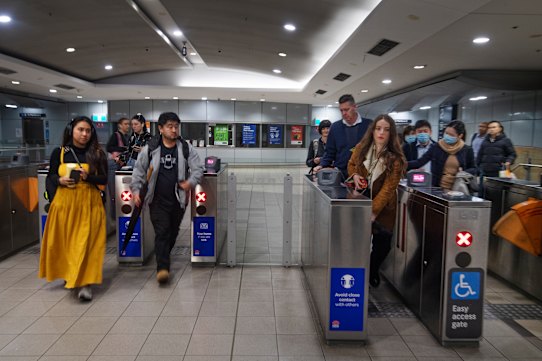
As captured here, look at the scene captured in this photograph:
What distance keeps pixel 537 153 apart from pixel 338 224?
33.9 ft

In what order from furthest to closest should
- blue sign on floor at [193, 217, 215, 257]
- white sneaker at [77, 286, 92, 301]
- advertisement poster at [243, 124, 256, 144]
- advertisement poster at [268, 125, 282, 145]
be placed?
1. advertisement poster at [268, 125, 282, 145]
2. advertisement poster at [243, 124, 256, 144]
3. blue sign on floor at [193, 217, 215, 257]
4. white sneaker at [77, 286, 92, 301]

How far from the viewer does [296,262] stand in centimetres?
491

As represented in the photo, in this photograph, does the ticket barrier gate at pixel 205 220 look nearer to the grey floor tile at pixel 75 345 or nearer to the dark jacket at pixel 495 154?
the grey floor tile at pixel 75 345

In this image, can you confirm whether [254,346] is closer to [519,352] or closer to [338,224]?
[338,224]

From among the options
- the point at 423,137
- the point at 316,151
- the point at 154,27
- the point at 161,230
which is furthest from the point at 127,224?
the point at 154,27

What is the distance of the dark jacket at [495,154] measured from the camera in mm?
6520

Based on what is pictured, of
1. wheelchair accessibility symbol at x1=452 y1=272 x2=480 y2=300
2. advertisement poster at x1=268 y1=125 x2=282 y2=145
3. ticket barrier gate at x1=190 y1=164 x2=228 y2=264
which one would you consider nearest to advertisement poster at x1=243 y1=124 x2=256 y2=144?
advertisement poster at x1=268 y1=125 x2=282 y2=145

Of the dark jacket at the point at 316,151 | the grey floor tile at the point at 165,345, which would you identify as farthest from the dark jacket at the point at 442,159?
the grey floor tile at the point at 165,345

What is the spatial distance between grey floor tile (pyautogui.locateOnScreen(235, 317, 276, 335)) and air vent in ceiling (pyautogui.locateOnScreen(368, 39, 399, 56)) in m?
6.36

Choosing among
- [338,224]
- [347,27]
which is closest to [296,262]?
[338,224]

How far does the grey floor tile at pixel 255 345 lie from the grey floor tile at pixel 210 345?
0.06 metres

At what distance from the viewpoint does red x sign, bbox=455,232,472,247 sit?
9.26ft

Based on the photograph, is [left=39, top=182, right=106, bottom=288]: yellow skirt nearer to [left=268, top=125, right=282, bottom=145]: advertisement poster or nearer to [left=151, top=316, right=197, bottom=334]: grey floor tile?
[left=151, top=316, right=197, bottom=334]: grey floor tile

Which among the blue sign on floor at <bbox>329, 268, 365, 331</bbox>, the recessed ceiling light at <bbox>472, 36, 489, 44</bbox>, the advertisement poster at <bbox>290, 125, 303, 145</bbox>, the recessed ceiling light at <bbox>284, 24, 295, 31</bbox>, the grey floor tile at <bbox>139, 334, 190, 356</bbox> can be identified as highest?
the recessed ceiling light at <bbox>284, 24, 295, 31</bbox>
